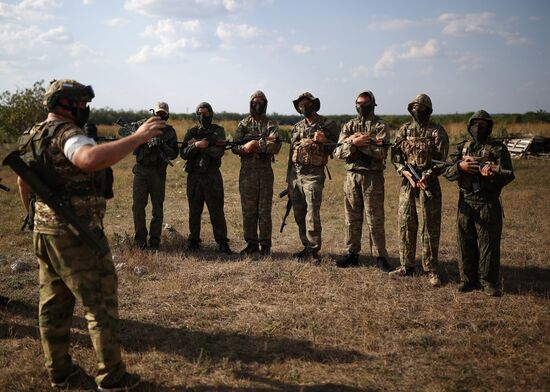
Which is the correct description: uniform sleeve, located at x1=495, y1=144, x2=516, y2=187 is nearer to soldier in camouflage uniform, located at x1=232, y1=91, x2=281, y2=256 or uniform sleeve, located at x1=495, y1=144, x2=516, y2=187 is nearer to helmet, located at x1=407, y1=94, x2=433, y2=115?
helmet, located at x1=407, y1=94, x2=433, y2=115

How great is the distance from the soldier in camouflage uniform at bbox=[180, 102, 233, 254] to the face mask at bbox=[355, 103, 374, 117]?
2365mm

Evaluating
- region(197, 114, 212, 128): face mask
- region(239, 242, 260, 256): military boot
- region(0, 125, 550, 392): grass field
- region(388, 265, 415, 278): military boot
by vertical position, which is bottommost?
region(0, 125, 550, 392): grass field

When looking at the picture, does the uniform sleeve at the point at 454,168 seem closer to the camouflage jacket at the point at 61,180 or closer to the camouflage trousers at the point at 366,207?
the camouflage trousers at the point at 366,207

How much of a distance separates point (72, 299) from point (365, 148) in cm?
448

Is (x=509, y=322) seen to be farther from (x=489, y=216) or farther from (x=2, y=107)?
(x=2, y=107)

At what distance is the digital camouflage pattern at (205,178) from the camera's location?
25.2ft

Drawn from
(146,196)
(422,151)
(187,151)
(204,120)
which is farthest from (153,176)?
(422,151)

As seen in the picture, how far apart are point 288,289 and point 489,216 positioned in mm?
2781

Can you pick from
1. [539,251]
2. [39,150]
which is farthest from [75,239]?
[539,251]

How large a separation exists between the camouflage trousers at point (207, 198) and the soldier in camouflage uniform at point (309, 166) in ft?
4.39

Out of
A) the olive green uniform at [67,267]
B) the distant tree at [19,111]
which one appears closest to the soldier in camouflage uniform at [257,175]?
the olive green uniform at [67,267]

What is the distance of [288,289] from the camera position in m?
6.02

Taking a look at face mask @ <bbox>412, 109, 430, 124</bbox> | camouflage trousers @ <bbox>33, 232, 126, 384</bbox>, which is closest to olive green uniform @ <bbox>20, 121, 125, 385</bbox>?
camouflage trousers @ <bbox>33, 232, 126, 384</bbox>

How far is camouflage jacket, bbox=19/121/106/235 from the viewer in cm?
340
